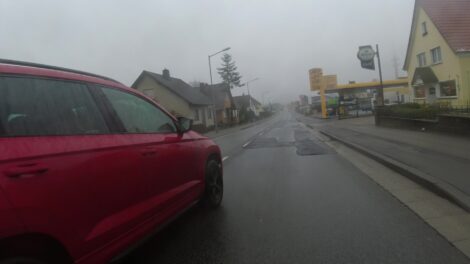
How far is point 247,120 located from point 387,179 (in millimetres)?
66271

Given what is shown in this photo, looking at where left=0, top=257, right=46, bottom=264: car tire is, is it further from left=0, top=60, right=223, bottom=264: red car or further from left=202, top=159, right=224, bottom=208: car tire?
left=202, top=159, right=224, bottom=208: car tire

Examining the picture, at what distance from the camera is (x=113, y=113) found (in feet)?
13.0

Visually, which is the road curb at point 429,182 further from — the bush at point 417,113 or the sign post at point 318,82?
the sign post at point 318,82

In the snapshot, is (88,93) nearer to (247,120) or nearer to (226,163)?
(226,163)

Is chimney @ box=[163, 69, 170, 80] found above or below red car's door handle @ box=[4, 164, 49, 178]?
above

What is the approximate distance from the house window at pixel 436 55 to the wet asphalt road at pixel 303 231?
26.0 meters

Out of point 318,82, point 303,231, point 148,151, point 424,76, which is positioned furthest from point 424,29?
point 148,151

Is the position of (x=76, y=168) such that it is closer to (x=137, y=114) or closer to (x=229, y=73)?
(x=137, y=114)

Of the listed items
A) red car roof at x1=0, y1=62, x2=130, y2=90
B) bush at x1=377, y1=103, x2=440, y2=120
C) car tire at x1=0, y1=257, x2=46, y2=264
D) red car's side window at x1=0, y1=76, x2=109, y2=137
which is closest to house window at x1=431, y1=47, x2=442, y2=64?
bush at x1=377, y1=103, x2=440, y2=120

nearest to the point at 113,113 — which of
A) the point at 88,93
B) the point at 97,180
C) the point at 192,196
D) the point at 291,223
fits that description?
the point at 88,93

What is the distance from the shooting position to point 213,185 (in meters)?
6.24

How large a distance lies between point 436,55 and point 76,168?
106 feet

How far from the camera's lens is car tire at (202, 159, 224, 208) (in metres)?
6.02

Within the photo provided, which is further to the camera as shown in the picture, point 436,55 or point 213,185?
point 436,55
